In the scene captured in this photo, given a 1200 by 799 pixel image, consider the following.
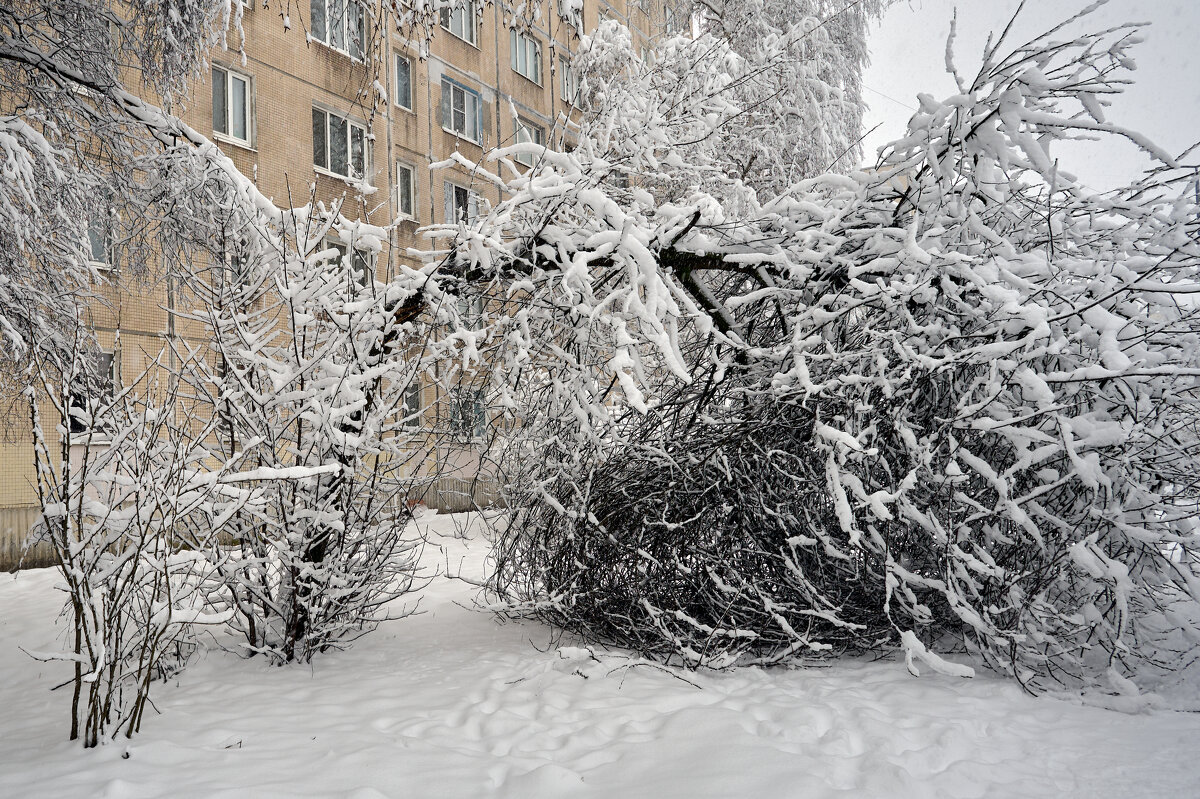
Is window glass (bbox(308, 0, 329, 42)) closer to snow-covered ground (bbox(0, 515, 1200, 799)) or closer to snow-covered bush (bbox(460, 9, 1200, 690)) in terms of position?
snow-covered bush (bbox(460, 9, 1200, 690))

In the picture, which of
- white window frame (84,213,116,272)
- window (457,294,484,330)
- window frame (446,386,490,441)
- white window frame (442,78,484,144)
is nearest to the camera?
window (457,294,484,330)

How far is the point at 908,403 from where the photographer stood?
4.06 metres

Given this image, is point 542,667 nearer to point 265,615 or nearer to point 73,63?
point 265,615

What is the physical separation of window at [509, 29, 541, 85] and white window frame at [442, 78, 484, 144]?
68.7 inches

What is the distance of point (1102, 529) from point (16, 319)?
6351 mm

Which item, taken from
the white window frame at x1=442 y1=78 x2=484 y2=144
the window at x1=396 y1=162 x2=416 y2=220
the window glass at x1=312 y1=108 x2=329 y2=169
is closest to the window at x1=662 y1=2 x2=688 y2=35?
the white window frame at x1=442 y1=78 x2=484 y2=144

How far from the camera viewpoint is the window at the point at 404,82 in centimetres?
1596

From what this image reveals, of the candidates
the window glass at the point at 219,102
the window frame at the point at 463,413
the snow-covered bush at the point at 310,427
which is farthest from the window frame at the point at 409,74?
the window frame at the point at 463,413

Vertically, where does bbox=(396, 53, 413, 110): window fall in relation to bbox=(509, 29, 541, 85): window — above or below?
below

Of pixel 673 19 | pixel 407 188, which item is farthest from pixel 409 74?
pixel 673 19

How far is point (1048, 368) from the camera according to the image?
4.30 metres

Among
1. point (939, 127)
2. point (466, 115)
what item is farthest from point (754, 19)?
point (939, 127)

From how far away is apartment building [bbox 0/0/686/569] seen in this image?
10258mm

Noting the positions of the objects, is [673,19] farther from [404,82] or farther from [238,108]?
[238,108]
